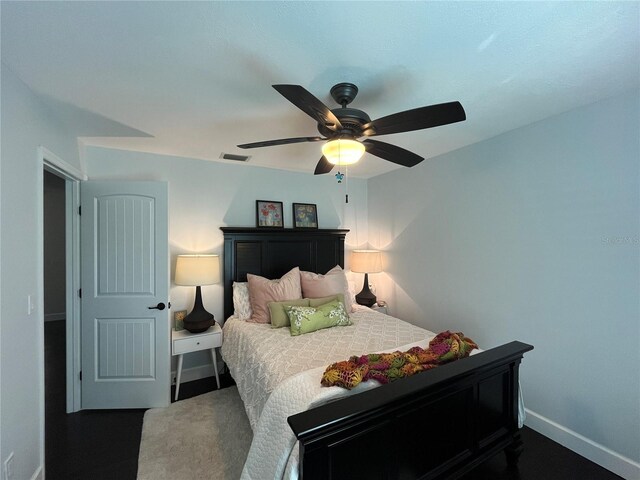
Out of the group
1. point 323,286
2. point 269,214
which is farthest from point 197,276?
point 323,286

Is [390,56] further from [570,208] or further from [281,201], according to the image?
[281,201]

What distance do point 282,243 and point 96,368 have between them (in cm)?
212

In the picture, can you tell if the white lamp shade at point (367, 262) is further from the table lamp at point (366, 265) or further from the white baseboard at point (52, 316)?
the white baseboard at point (52, 316)

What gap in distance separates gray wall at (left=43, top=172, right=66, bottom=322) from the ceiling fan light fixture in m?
5.45

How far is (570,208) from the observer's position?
6.88ft

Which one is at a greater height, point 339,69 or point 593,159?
point 339,69

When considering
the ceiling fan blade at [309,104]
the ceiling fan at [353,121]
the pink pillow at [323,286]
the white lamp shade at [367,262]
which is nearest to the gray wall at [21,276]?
the ceiling fan at [353,121]

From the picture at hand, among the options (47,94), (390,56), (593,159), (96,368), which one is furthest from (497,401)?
(47,94)

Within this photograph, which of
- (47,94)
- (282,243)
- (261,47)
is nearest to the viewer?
(261,47)

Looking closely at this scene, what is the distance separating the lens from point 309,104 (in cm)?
135

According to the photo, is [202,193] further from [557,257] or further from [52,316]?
[52,316]

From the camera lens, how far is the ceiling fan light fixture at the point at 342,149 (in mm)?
1692

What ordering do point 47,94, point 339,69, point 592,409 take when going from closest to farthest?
point 339,69 < point 47,94 < point 592,409

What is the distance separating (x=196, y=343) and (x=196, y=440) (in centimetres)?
83
